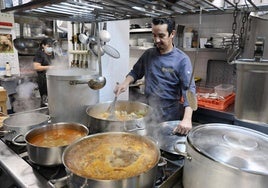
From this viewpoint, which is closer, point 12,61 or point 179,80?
point 179,80

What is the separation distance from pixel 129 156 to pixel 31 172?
1.34 ft

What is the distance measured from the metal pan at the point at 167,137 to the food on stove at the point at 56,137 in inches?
14.8

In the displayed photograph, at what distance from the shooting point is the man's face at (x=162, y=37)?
1.47 metres

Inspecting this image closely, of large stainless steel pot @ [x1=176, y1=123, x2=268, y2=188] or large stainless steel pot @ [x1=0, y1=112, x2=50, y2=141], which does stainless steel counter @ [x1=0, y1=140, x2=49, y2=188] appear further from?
large stainless steel pot @ [x1=176, y1=123, x2=268, y2=188]

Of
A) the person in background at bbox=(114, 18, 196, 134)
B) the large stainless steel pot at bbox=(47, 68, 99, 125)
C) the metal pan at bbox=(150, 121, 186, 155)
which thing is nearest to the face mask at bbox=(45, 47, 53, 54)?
the person in background at bbox=(114, 18, 196, 134)

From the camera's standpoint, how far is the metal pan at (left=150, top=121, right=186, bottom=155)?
0.91 metres

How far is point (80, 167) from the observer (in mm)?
710

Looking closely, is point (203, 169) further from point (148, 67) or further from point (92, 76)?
point (148, 67)

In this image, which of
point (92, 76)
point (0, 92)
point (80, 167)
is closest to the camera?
point (80, 167)

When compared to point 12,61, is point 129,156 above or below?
below

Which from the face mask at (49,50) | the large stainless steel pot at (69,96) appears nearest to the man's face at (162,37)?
the large stainless steel pot at (69,96)

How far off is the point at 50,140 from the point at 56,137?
37 millimetres

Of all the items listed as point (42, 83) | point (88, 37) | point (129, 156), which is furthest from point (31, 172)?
point (42, 83)

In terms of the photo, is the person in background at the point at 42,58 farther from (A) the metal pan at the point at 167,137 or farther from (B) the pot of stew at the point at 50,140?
(A) the metal pan at the point at 167,137
